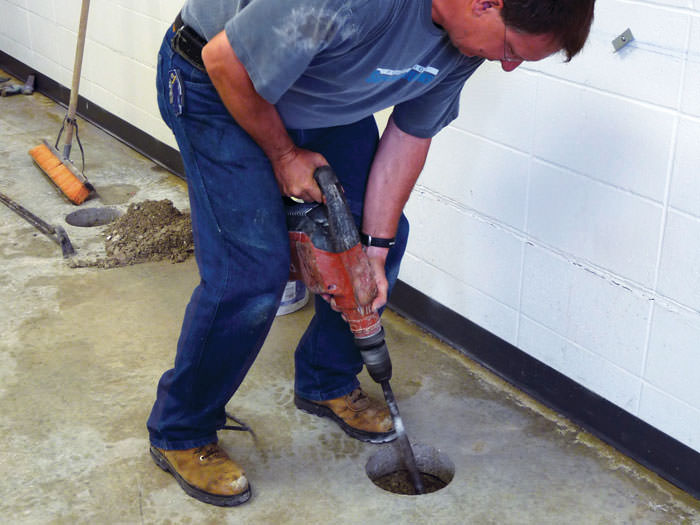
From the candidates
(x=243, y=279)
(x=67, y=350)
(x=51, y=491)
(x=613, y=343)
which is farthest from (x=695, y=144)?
(x=67, y=350)

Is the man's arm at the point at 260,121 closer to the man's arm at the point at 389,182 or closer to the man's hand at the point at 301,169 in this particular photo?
the man's hand at the point at 301,169

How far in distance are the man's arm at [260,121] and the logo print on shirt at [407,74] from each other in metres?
0.21

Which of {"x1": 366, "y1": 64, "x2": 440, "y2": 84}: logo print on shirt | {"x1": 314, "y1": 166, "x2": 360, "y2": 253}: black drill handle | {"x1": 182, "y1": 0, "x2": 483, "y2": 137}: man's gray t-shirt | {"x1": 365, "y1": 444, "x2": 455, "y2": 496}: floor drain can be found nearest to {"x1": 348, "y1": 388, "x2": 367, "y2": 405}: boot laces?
{"x1": 365, "y1": 444, "x2": 455, "y2": 496}: floor drain

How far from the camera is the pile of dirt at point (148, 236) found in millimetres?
3182

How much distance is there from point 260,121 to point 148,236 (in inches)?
66.8

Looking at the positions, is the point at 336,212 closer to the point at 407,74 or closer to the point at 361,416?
the point at 407,74

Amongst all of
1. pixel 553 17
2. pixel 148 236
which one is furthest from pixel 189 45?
pixel 148 236

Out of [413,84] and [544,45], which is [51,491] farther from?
[544,45]

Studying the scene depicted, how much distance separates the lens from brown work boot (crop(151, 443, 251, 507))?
202 cm

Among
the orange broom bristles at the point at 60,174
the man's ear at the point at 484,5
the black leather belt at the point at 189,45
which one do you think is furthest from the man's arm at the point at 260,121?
the orange broom bristles at the point at 60,174

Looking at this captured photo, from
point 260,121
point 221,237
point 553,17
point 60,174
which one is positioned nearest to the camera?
point 553,17

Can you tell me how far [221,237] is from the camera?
1846mm

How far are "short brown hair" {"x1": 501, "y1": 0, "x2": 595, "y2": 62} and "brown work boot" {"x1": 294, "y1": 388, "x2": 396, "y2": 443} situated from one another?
1.15 meters

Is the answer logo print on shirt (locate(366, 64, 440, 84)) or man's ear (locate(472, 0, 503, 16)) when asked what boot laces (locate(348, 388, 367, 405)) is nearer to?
logo print on shirt (locate(366, 64, 440, 84))
